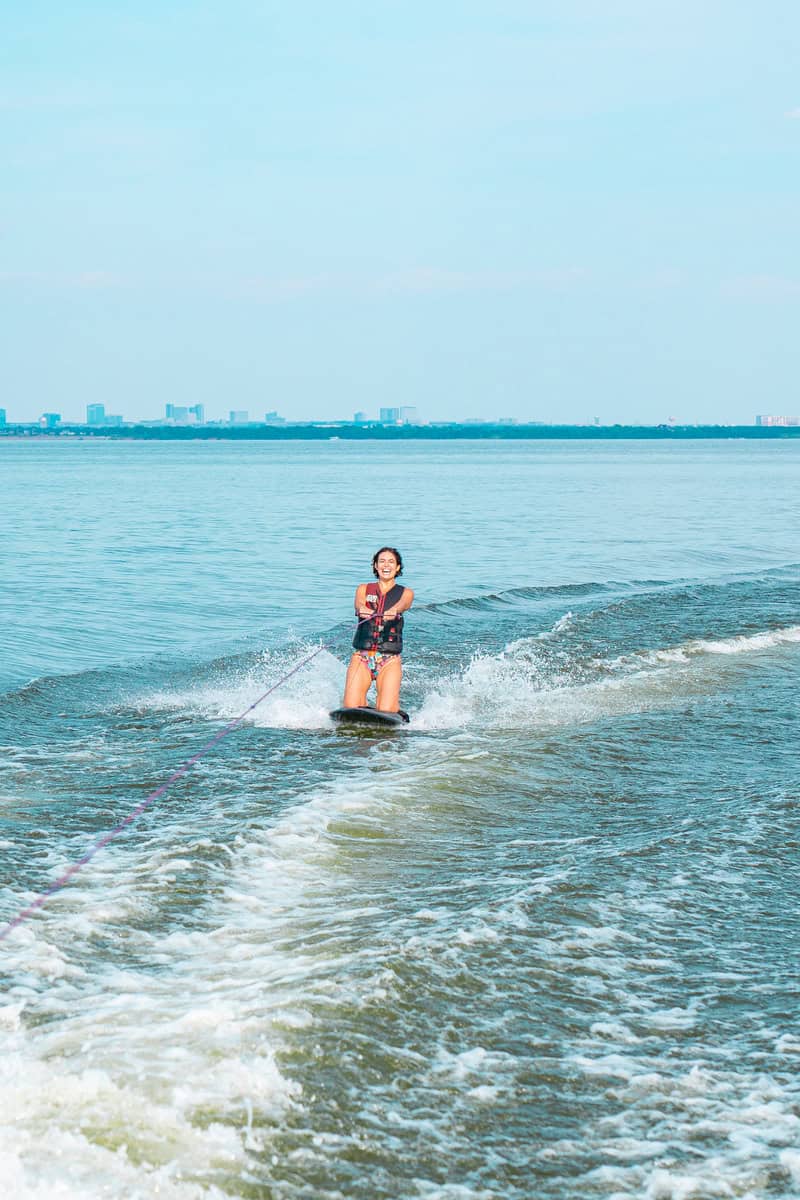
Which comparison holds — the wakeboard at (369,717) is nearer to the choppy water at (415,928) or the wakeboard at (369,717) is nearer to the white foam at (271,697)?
the choppy water at (415,928)

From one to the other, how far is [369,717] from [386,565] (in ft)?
4.89

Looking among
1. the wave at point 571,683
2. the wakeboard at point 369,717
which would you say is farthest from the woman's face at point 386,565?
the wave at point 571,683

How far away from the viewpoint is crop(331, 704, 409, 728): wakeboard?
10.9m

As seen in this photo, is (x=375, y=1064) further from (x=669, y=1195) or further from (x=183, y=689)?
(x=183, y=689)

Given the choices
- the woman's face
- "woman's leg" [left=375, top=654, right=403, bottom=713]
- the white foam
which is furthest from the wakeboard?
the woman's face

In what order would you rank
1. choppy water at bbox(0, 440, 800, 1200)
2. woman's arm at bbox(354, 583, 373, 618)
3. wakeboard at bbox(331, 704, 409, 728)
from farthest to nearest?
woman's arm at bbox(354, 583, 373, 618), wakeboard at bbox(331, 704, 409, 728), choppy water at bbox(0, 440, 800, 1200)

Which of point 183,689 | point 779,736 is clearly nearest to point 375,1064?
point 779,736

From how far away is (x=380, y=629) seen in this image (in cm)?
1122

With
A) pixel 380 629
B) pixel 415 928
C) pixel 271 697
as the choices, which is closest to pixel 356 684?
pixel 380 629

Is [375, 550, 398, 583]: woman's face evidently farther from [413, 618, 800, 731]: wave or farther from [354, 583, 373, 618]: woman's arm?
[413, 618, 800, 731]: wave

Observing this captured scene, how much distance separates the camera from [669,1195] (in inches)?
157

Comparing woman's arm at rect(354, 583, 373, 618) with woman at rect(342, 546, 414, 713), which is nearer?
woman at rect(342, 546, 414, 713)

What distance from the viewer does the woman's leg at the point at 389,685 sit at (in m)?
11.1

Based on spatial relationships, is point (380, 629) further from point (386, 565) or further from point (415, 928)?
point (415, 928)
